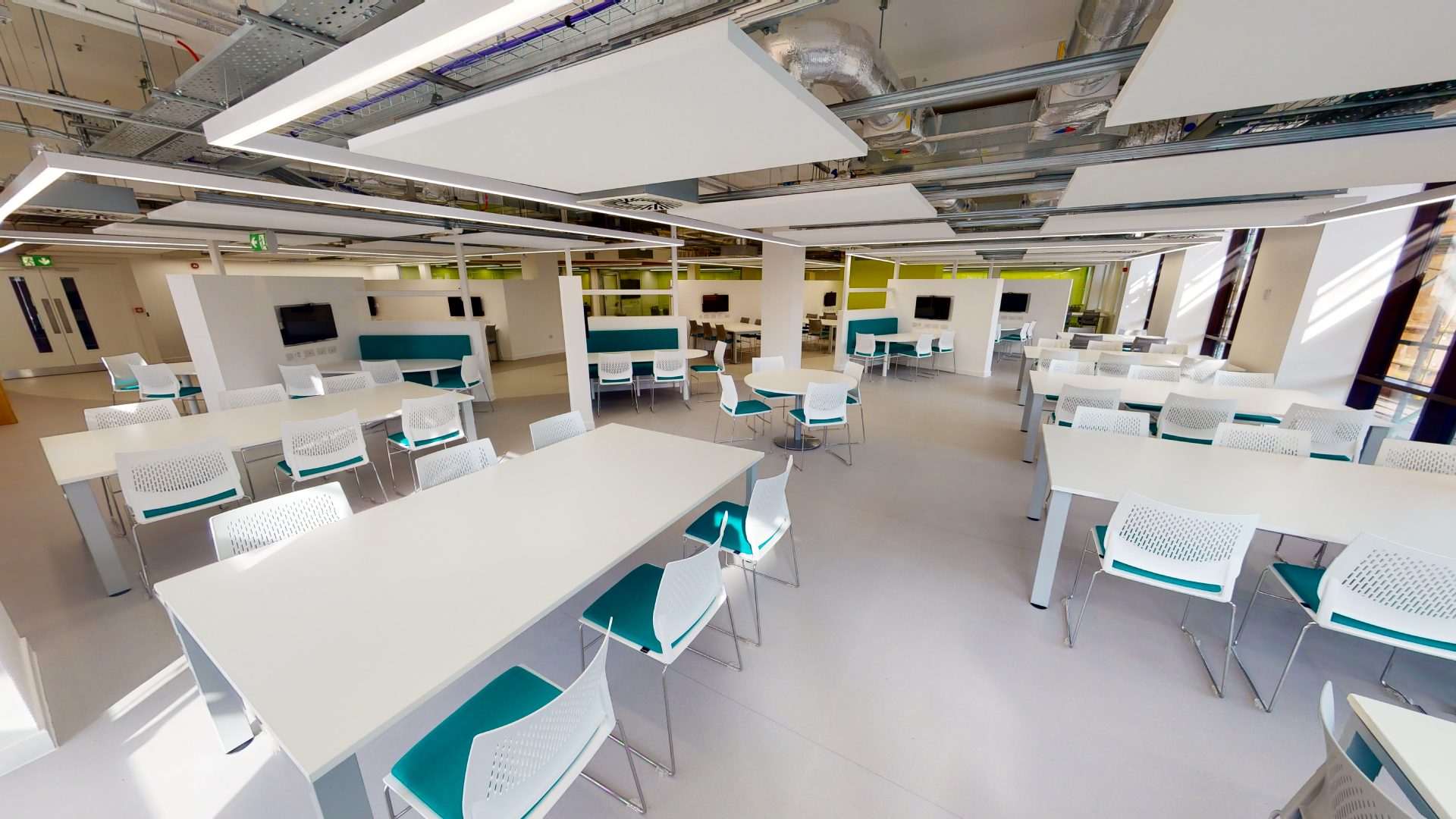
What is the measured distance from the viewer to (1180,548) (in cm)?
205

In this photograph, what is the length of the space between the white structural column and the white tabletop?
6.62 ft

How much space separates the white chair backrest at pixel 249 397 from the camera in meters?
4.04

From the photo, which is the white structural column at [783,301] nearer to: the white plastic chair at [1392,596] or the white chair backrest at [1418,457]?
the white chair backrest at [1418,457]

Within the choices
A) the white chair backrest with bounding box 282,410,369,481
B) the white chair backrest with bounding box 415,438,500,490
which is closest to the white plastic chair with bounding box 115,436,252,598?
the white chair backrest with bounding box 282,410,369,481

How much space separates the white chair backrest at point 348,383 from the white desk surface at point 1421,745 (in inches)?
262

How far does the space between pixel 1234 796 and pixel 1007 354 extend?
502 inches

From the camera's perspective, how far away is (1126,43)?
1899 mm

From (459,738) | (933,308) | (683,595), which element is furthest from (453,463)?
(933,308)

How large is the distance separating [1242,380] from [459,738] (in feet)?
23.6

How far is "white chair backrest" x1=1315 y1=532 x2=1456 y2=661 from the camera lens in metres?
1.64

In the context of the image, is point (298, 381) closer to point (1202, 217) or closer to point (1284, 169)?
point (1284, 169)

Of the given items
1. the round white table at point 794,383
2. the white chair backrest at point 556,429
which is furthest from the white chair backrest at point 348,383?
the round white table at point 794,383

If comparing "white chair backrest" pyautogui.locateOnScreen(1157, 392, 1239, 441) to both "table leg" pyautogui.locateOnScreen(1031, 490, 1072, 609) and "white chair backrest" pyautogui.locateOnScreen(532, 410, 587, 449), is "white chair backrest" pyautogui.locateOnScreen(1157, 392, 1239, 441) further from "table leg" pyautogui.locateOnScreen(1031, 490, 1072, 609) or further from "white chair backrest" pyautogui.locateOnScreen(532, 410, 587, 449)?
"white chair backrest" pyautogui.locateOnScreen(532, 410, 587, 449)

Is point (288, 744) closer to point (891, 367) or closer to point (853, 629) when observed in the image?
point (853, 629)
